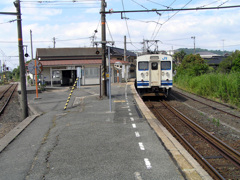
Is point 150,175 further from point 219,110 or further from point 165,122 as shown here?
point 219,110

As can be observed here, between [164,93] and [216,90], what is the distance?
389 centimetres

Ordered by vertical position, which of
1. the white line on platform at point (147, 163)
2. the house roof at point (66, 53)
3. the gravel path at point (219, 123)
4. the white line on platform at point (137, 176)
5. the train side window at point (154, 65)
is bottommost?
the gravel path at point (219, 123)

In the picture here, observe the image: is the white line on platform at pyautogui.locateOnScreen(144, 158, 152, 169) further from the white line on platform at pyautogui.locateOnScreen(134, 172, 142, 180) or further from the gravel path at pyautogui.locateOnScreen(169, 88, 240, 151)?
the gravel path at pyautogui.locateOnScreen(169, 88, 240, 151)

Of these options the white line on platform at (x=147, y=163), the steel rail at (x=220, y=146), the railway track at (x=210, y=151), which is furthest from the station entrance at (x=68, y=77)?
the white line on platform at (x=147, y=163)

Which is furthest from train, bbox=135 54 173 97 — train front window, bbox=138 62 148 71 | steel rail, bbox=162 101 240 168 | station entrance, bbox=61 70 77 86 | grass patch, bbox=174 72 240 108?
station entrance, bbox=61 70 77 86

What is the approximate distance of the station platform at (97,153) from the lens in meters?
4.67

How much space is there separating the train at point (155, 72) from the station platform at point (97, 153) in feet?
26.9

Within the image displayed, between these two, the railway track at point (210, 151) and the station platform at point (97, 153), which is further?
the railway track at point (210, 151)

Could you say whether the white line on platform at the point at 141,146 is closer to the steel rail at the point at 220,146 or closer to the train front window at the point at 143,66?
the steel rail at the point at 220,146

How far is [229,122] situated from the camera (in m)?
10.6

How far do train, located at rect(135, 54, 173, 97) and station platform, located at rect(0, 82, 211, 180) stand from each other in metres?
8.21

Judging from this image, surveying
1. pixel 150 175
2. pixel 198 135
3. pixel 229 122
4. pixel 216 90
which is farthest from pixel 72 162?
pixel 216 90

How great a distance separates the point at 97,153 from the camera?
5750 mm

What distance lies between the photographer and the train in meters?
17.2
